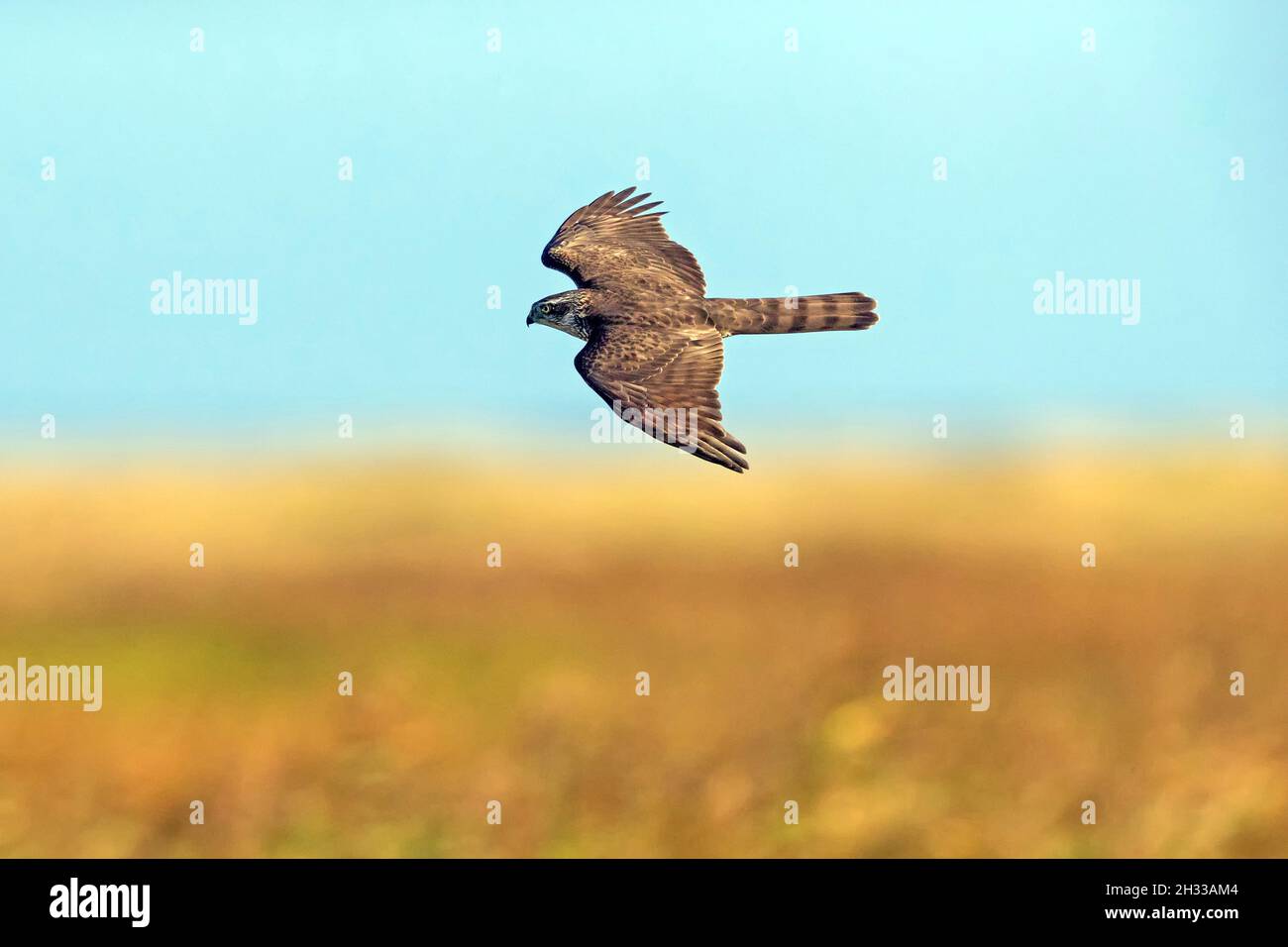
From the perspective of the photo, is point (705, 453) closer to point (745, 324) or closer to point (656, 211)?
point (745, 324)

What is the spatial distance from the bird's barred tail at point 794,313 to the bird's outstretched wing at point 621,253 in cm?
67

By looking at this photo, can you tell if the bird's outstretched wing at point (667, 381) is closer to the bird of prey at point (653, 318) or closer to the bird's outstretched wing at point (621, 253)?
the bird of prey at point (653, 318)

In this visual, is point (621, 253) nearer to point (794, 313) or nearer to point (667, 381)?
point (794, 313)

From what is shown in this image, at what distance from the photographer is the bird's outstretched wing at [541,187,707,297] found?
1467 centimetres

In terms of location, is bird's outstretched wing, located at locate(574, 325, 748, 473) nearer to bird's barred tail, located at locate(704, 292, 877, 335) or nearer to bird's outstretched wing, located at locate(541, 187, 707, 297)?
bird's barred tail, located at locate(704, 292, 877, 335)

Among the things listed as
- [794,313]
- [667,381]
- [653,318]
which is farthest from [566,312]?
[667,381]

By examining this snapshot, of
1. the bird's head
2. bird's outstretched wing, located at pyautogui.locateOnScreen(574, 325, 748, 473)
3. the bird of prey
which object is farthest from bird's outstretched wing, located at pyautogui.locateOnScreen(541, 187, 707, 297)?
bird's outstretched wing, located at pyautogui.locateOnScreen(574, 325, 748, 473)

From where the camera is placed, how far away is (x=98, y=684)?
1559 centimetres

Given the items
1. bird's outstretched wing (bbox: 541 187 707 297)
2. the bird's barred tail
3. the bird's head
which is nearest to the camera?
the bird's barred tail

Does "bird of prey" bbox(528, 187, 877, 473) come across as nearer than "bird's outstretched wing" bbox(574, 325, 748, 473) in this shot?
No

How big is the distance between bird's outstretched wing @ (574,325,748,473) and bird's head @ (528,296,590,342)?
107 cm

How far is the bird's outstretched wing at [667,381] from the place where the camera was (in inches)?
432

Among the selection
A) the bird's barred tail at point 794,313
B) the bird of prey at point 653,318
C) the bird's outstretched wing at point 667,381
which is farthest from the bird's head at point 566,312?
the bird's barred tail at point 794,313
